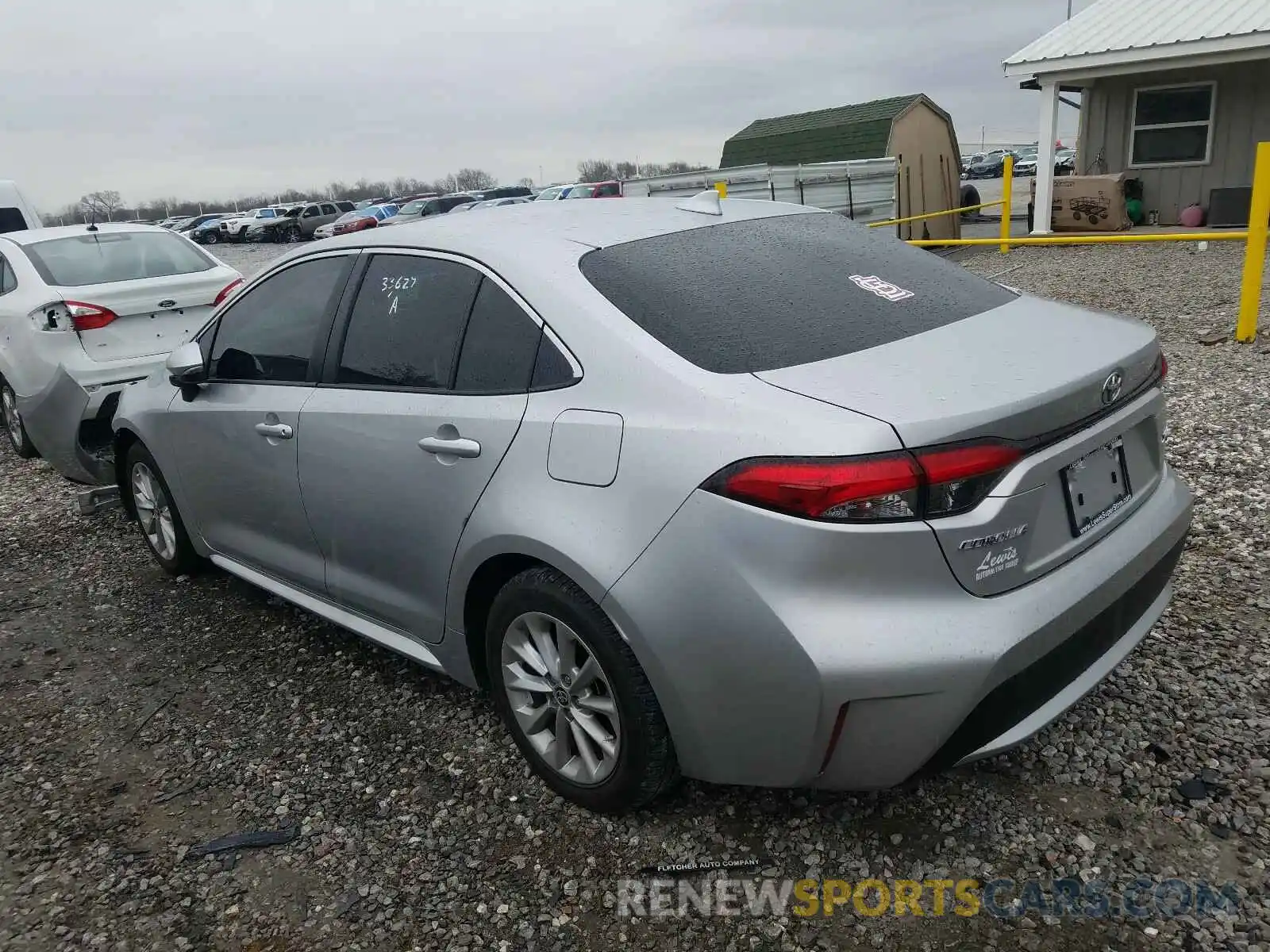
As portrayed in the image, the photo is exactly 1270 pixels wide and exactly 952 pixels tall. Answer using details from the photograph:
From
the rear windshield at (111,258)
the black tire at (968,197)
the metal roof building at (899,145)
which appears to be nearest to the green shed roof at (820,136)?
the metal roof building at (899,145)

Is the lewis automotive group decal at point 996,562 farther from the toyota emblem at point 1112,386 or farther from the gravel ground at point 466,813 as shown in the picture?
the gravel ground at point 466,813

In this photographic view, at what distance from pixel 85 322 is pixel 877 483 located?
17.8ft

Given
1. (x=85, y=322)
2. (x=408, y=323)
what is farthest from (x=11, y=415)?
(x=408, y=323)

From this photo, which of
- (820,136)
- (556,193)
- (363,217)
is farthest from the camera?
(363,217)

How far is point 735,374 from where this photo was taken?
2.24 meters

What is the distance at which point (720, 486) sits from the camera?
2086 millimetres

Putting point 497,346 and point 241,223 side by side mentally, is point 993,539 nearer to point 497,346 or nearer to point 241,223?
point 497,346

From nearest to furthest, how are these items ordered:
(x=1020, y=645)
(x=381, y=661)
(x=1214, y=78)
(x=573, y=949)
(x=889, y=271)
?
(x=1020, y=645) < (x=573, y=949) < (x=889, y=271) < (x=381, y=661) < (x=1214, y=78)

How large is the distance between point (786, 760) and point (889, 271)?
60.3 inches

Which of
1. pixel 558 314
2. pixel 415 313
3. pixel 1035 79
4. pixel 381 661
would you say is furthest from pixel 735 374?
pixel 1035 79

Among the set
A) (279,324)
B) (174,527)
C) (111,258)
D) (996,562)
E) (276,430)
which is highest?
(111,258)

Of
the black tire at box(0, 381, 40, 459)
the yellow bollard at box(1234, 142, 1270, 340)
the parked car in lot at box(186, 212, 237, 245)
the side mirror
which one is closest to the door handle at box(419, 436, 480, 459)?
the side mirror

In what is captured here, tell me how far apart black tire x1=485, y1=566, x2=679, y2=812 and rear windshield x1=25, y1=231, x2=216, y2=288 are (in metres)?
5.00

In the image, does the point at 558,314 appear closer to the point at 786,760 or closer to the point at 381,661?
the point at 786,760
